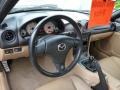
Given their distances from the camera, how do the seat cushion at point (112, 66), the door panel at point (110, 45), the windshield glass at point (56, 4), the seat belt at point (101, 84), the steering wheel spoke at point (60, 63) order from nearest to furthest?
the steering wheel spoke at point (60, 63)
the seat belt at point (101, 84)
the windshield glass at point (56, 4)
the seat cushion at point (112, 66)
the door panel at point (110, 45)

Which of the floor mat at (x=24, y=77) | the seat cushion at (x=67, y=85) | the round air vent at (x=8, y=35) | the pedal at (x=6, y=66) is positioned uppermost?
the round air vent at (x=8, y=35)

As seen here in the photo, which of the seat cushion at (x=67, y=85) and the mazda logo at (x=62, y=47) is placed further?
the seat cushion at (x=67, y=85)

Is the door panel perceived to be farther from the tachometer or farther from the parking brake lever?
the tachometer

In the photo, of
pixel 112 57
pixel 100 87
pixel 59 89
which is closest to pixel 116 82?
pixel 100 87

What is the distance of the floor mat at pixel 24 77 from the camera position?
2022mm

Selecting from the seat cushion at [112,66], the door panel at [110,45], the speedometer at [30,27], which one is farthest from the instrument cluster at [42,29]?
the door panel at [110,45]

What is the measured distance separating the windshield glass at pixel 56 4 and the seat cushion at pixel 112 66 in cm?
52

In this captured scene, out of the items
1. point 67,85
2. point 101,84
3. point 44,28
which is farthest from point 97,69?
point 44,28

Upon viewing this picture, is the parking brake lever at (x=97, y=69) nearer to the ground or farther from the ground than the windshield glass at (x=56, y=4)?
nearer to the ground

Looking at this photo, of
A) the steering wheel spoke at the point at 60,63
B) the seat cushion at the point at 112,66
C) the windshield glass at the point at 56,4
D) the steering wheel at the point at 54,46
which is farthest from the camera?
the seat cushion at the point at 112,66

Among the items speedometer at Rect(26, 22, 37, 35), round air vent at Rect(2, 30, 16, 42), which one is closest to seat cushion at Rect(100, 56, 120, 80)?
speedometer at Rect(26, 22, 37, 35)

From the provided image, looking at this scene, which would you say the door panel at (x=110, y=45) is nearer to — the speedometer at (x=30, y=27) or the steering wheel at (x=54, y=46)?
the steering wheel at (x=54, y=46)

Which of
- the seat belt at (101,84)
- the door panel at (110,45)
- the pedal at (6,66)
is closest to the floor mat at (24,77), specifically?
the pedal at (6,66)

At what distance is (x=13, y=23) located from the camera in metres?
1.65
